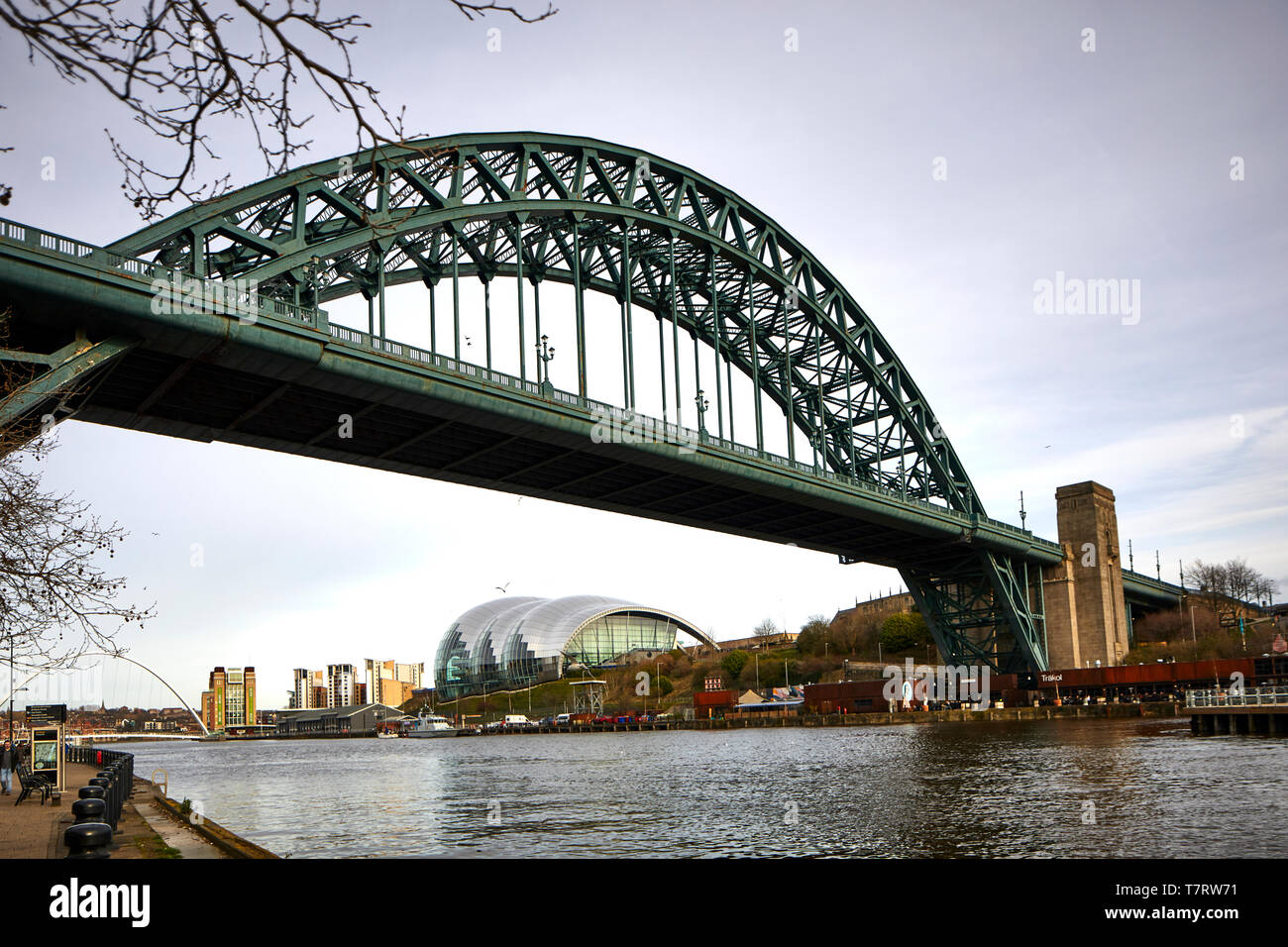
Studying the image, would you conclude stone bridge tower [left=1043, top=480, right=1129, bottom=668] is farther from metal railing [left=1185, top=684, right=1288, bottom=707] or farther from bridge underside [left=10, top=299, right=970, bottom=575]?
bridge underside [left=10, top=299, right=970, bottom=575]

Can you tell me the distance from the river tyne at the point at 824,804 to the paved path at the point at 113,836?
212cm

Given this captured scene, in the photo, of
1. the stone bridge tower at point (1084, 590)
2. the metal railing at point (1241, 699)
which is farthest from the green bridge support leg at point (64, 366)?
the stone bridge tower at point (1084, 590)

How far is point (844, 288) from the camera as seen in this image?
70875 millimetres

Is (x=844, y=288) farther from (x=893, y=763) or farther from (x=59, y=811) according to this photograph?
(x=59, y=811)

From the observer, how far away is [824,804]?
26.1m

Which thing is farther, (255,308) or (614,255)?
(614,255)

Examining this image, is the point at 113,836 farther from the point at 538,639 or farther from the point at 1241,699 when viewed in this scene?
the point at 538,639

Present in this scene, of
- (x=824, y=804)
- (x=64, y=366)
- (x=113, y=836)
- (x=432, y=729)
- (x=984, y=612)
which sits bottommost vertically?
(x=432, y=729)

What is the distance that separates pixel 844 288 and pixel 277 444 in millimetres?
41921

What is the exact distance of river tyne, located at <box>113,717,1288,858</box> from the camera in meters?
19.2

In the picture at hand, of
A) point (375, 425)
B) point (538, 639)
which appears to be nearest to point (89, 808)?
point (375, 425)

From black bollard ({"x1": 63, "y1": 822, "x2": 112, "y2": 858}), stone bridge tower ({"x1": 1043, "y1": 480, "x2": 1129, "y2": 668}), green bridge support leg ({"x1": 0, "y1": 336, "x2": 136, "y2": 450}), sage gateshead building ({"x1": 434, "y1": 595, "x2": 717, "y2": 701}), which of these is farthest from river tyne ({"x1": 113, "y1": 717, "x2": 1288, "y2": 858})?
sage gateshead building ({"x1": 434, "y1": 595, "x2": 717, "y2": 701})

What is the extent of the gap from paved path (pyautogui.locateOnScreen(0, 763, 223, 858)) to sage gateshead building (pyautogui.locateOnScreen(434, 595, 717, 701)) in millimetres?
141849

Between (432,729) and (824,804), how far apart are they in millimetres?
119675
